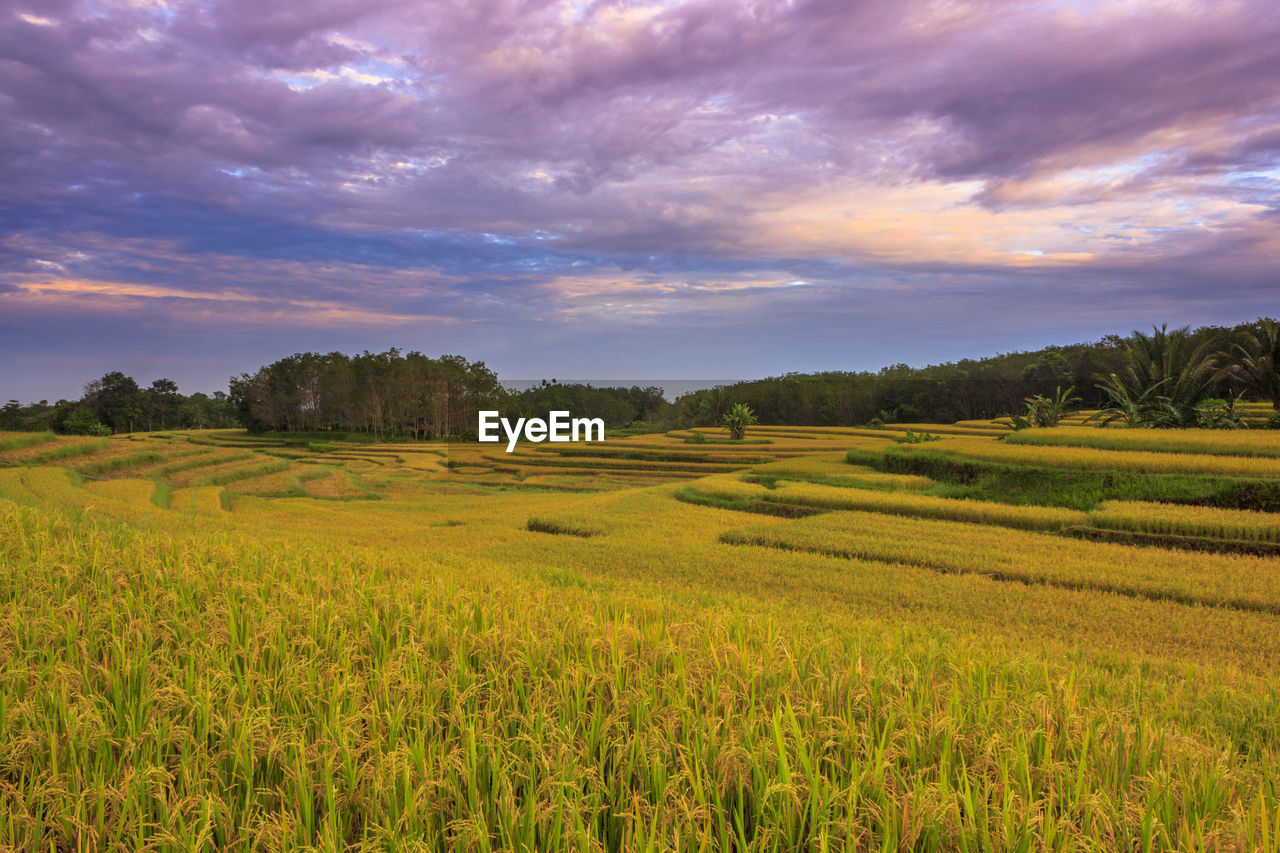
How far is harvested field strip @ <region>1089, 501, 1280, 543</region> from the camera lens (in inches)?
402

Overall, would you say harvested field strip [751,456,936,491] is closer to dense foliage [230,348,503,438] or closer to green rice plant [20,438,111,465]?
green rice plant [20,438,111,465]

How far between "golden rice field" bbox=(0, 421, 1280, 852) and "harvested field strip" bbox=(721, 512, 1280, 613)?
0.24 ft

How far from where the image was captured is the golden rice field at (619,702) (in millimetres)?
2166

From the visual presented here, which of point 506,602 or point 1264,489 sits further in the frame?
point 1264,489

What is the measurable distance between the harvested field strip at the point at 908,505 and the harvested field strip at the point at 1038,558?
Answer: 814mm

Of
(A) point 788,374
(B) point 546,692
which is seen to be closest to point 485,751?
(B) point 546,692

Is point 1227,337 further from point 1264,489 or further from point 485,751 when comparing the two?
point 485,751

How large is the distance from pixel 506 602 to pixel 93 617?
2566 millimetres

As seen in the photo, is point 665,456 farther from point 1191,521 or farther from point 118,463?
point 1191,521

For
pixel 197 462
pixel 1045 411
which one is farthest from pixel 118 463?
pixel 1045 411

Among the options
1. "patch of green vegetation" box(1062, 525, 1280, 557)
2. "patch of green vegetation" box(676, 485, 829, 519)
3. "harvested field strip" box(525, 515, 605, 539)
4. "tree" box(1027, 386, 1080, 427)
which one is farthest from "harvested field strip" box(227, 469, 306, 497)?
"tree" box(1027, 386, 1080, 427)

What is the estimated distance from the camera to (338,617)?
159 inches

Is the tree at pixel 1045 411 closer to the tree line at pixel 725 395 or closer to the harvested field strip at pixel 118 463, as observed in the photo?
the tree line at pixel 725 395

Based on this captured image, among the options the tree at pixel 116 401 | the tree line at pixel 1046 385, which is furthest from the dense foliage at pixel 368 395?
the tree line at pixel 1046 385
